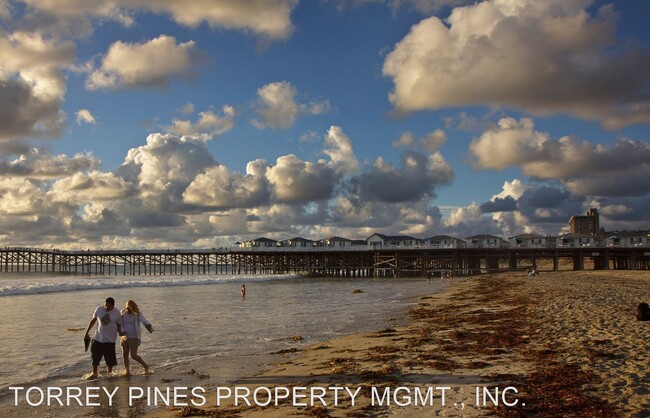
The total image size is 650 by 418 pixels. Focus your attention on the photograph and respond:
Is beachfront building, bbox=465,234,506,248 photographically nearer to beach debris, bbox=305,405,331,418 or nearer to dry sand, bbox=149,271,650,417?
dry sand, bbox=149,271,650,417

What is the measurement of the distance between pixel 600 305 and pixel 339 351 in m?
10.9

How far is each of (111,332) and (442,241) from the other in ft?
275

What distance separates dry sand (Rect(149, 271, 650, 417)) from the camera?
7004 mm

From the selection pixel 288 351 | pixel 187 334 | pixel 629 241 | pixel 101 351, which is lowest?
pixel 187 334

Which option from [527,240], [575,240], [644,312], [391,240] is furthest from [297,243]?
[644,312]

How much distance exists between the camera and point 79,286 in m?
48.6

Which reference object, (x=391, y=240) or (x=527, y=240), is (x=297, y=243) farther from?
(x=527, y=240)

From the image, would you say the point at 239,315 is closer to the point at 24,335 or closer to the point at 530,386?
the point at 24,335

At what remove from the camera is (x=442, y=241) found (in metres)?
90.2

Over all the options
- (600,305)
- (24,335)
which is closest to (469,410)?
(600,305)

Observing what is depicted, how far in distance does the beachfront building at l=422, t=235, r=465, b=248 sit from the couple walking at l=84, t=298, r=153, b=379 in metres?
78.7

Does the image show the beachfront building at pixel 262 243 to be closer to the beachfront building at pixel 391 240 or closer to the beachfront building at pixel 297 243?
the beachfront building at pixel 297 243

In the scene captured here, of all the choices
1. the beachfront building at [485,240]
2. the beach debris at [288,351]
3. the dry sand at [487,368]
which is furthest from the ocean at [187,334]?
the beachfront building at [485,240]

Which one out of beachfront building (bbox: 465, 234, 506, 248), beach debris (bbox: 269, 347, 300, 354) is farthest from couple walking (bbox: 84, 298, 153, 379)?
beachfront building (bbox: 465, 234, 506, 248)
